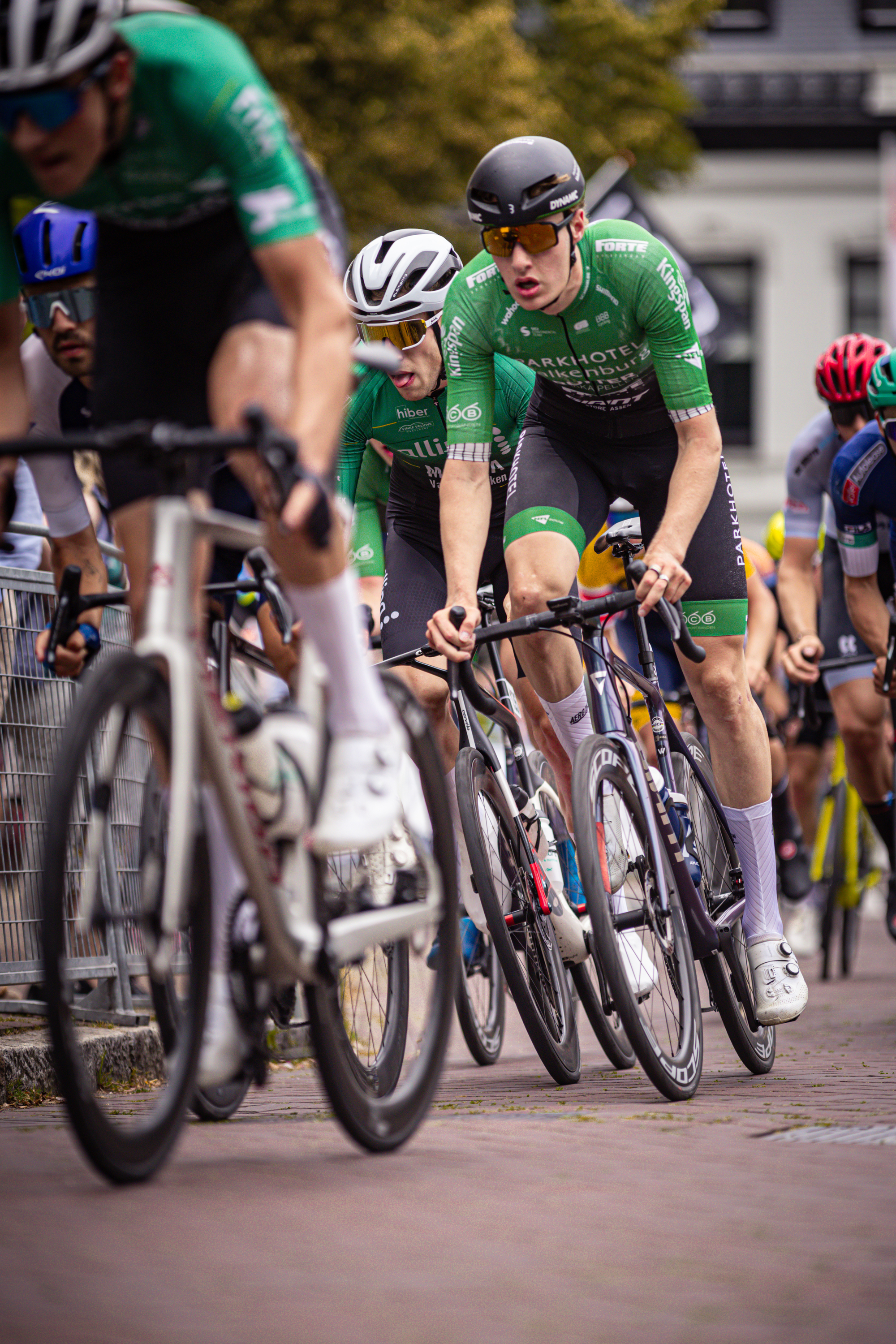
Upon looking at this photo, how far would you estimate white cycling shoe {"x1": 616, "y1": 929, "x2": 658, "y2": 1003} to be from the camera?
4.77m

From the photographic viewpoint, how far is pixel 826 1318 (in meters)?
2.53

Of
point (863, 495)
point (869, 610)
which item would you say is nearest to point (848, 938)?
point (869, 610)

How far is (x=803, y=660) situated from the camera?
8594 millimetres

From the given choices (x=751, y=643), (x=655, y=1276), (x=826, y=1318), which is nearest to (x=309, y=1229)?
(x=655, y=1276)

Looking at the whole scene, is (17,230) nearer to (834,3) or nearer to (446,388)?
(446,388)

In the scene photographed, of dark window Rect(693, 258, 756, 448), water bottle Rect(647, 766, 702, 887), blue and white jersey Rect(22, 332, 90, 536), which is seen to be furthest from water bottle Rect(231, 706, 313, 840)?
dark window Rect(693, 258, 756, 448)

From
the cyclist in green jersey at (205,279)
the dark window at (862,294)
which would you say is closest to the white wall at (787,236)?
the dark window at (862,294)

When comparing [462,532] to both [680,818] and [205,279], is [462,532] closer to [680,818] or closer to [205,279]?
[680,818]

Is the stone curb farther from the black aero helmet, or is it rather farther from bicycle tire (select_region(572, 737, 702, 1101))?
the black aero helmet

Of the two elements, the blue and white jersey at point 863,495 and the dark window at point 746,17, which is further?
the dark window at point 746,17

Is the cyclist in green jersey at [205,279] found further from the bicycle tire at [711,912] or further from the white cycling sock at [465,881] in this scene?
the bicycle tire at [711,912]

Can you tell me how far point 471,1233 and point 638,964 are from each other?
1929 millimetres

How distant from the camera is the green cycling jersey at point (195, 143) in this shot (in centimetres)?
328

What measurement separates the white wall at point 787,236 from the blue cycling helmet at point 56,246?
30.5 m
